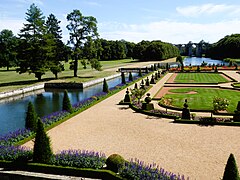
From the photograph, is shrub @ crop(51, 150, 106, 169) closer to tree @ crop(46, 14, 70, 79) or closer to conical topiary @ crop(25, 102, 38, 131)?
conical topiary @ crop(25, 102, 38, 131)

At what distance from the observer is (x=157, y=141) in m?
13.3

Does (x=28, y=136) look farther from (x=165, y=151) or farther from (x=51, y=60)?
(x=51, y=60)

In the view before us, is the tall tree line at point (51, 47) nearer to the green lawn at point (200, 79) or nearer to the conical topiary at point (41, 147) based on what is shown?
the green lawn at point (200, 79)

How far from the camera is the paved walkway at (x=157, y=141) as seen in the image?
→ 10562 millimetres

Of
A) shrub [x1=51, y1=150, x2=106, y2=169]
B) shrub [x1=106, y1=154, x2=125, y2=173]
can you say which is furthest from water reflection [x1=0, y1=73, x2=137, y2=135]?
shrub [x1=106, y1=154, x2=125, y2=173]

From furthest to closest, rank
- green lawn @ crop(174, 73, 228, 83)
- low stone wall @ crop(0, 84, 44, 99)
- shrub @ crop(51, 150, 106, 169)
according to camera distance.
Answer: green lawn @ crop(174, 73, 228, 83)
low stone wall @ crop(0, 84, 44, 99)
shrub @ crop(51, 150, 106, 169)

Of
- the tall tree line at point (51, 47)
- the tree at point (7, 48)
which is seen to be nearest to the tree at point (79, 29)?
the tall tree line at point (51, 47)

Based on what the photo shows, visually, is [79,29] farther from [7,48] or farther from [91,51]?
[7,48]

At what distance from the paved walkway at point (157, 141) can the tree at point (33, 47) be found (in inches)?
1109

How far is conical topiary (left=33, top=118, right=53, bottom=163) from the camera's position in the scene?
1012cm

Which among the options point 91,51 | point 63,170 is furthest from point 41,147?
point 91,51

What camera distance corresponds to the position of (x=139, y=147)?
12.5 meters

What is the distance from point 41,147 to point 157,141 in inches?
231

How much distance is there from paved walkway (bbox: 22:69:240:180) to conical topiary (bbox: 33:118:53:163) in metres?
2.02
